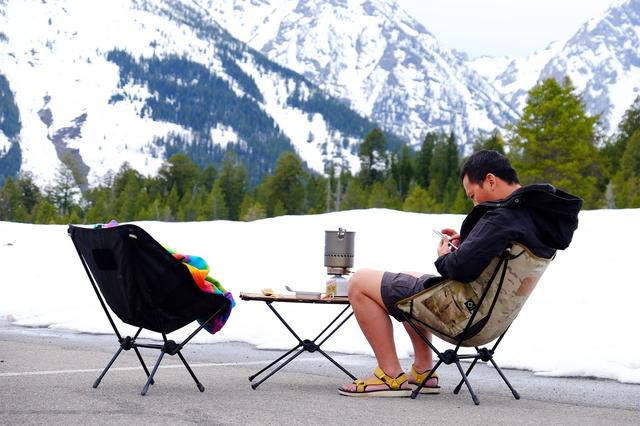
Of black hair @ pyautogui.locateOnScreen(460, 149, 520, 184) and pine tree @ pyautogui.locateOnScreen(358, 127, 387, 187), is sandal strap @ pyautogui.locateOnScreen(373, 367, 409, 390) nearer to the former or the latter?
black hair @ pyautogui.locateOnScreen(460, 149, 520, 184)

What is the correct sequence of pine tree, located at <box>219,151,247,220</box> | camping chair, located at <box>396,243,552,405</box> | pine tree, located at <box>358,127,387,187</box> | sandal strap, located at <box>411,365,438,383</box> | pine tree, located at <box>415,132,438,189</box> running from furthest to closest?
1. pine tree, located at <box>219,151,247,220</box>
2. pine tree, located at <box>358,127,387,187</box>
3. pine tree, located at <box>415,132,438,189</box>
4. sandal strap, located at <box>411,365,438,383</box>
5. camping chair, located at <box>396,243,552,405</box>

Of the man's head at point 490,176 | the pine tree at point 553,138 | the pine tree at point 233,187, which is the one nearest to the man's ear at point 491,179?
the man's head at point 490,176

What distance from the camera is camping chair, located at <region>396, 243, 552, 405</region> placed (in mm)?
5387

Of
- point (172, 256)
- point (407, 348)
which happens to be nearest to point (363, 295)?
point (172, 256)

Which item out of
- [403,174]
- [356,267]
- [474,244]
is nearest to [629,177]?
[403,174]

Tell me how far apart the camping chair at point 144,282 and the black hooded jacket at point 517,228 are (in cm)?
141

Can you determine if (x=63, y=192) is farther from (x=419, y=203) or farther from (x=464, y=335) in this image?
(x=464, y=335)

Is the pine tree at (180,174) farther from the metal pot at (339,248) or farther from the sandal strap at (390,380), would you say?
the sandal strap at (390,380)

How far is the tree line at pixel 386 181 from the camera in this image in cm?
6400

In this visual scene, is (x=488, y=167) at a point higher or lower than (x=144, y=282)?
higher

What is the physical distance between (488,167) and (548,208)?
1.45 ft

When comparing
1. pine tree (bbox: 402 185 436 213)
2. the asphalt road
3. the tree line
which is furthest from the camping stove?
pine tree (bbox: 402 185 436 213)

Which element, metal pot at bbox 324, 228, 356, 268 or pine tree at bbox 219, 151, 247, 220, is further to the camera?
pine tree at bbox 219, 151, 247, 220

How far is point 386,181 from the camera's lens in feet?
383
